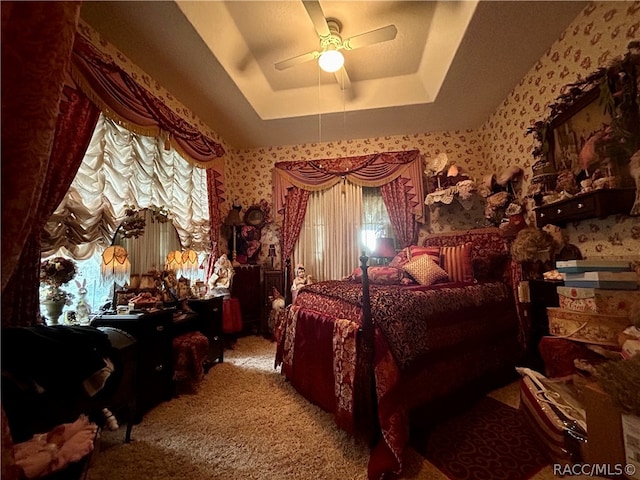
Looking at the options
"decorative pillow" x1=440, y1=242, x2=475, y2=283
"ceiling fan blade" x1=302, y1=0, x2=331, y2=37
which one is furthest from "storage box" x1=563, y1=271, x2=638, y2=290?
"ceiling fan blade" x1=302, y1=0, x2=331, y2=37

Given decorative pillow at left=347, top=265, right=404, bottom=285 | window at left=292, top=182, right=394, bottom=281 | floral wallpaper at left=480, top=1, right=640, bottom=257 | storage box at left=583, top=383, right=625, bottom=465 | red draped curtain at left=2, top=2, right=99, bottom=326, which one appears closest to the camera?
red draped curtain at left=2, top=2, right=99, bottom=326

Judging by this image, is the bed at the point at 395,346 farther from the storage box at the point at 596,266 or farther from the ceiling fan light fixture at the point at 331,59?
the ceiling fan light fixture at the point at 331,59

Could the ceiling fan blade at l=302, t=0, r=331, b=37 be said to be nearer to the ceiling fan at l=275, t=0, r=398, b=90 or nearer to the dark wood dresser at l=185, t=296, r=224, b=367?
the ceiling fan at l=275, t=0, r=398, b=90

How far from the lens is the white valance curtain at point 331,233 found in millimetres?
4066

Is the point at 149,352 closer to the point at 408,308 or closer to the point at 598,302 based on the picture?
the point at 408,308

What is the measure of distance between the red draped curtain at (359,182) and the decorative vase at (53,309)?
8.97 feet

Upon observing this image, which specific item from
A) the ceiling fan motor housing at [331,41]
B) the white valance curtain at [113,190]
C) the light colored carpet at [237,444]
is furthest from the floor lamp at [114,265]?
the ceiling fan motor housing at [331,41]

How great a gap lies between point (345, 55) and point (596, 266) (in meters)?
3.01

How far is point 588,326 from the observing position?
66.7 inches

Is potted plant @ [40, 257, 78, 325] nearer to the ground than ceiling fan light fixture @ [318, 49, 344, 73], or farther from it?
nearer to the ground

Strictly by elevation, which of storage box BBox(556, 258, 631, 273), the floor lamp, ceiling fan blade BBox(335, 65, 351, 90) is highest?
ceiling fan blade BBox(335, 65, 351, 90)

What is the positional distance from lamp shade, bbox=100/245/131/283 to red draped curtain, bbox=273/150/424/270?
234 cm

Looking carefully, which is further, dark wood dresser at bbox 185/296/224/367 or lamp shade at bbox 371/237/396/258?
lamp shade at bbox 371/237/396/258

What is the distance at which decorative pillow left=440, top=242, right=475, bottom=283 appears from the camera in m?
2.82
